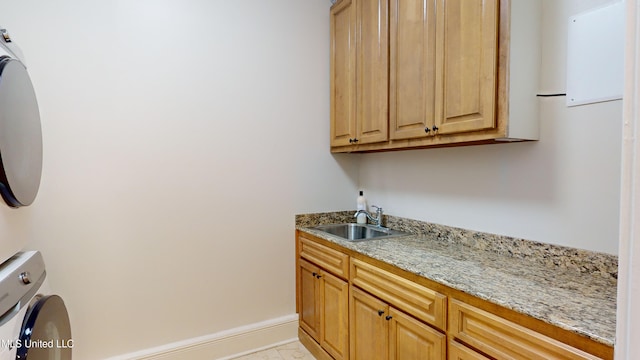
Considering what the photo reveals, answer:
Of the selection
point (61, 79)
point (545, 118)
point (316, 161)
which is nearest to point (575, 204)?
point (545, 118)

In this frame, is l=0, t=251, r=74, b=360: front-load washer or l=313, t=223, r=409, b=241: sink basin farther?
l=313, t=223, r=409, b=241: sink basin

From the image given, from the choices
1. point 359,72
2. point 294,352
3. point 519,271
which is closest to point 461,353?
point 519,271

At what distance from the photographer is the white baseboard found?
2.07m

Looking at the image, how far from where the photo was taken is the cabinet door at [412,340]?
129cm

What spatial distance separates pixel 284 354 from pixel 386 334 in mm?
1041

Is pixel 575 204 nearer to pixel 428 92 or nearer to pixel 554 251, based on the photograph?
pixel 554 251

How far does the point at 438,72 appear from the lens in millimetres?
1603

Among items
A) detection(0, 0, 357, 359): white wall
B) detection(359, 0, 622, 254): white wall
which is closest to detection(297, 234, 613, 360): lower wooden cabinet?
detection(0, 0, 357, 359): white wall

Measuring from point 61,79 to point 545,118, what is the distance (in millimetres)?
2469

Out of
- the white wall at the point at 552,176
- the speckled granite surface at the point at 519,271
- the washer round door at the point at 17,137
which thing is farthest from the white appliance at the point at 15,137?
the white wall at the point at 552,176

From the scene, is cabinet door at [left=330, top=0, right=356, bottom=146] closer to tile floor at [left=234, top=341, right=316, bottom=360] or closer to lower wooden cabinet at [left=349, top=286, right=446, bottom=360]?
lower wooden cabinet at [left=349, top=286, right=446, bottom=360]

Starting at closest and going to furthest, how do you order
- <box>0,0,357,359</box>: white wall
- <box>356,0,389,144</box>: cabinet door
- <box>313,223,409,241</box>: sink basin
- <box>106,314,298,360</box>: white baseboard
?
<box>0,0,357,359</box>: white wall < <box>356,0,389,144</box>: cabinet door < <box>106,314,298,360</box>: white baseboard < <box>313,223,409,241</box>: sink basin

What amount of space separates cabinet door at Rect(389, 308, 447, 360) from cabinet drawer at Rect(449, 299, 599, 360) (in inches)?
3.8

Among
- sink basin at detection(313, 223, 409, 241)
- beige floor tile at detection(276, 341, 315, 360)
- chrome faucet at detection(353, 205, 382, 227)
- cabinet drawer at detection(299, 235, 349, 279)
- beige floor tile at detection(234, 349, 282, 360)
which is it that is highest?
chrome faucet at detection(353, 205, 382, 227)
